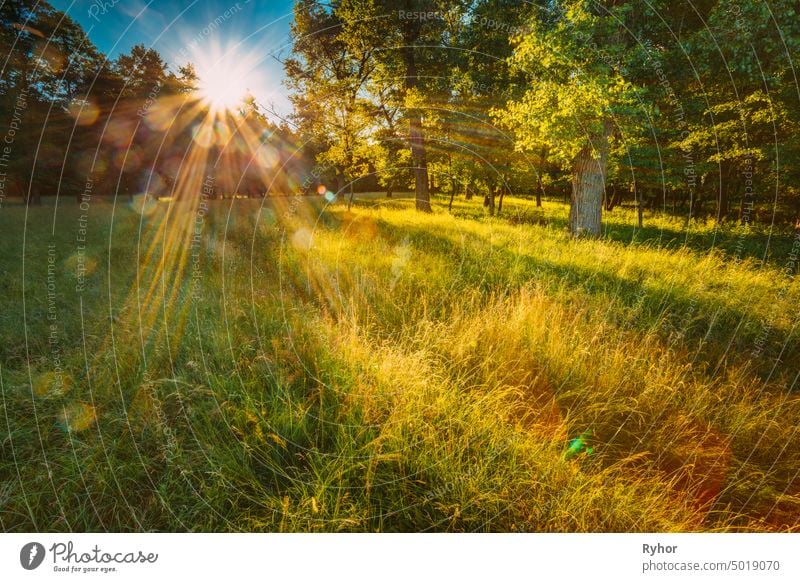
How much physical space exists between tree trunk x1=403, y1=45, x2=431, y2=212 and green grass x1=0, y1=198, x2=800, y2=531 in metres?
4.54

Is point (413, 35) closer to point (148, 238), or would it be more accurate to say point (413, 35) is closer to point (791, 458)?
A: point (148, 238)

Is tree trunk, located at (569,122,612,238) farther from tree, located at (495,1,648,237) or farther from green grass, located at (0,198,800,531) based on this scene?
green grass, located at (0,198,800,531)

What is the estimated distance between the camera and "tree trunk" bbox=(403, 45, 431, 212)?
8.47 metres

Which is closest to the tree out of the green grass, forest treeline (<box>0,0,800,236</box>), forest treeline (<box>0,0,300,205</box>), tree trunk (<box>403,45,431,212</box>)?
forest treeline (<box>0,0,800,236</box>)

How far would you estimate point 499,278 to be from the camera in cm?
577

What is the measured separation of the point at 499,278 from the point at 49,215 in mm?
18737

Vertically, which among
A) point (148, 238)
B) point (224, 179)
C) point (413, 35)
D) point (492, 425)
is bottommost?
point (492, 425)

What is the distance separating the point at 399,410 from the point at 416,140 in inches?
414

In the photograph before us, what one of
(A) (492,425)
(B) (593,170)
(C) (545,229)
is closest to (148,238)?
(A) (492,425)

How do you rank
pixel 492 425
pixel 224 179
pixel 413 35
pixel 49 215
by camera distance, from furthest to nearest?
pixel 224 179
pixel 49 215
pixel 413 35
pixel 492 425

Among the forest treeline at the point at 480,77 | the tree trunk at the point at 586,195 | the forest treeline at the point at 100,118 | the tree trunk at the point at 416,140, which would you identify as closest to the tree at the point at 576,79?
the forest treeline at the point at 480,77

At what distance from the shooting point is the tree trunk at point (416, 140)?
8469 millimetres

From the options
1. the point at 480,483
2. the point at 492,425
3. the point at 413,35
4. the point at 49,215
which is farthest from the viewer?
the point at 49,215

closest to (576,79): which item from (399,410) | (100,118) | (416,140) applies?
(416,140)
